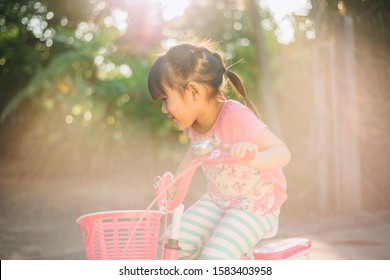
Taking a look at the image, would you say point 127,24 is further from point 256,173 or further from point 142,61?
point 256,173

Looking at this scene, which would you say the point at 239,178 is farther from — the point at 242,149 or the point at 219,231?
the point at 242,149

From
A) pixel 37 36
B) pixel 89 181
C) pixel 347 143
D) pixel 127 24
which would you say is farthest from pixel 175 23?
pixel 347 143

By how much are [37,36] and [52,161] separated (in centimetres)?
156

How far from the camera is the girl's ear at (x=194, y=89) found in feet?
7.36

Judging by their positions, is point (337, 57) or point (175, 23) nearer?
point (337, 57)

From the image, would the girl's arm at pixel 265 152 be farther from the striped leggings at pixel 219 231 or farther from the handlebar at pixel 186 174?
the striped leggings at pixel 219 231

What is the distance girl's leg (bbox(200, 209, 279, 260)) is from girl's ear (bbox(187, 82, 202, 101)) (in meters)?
0.47

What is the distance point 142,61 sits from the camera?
261 inches

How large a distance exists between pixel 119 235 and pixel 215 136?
24.9 inches

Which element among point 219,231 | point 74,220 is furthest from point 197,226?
point 74,220

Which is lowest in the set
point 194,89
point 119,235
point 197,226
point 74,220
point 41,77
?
point 119,235

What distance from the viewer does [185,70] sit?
7.34ft

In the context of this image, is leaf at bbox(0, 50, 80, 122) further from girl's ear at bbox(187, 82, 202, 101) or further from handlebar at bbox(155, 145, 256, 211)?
handlebar at bbox(155, 145, 256, 211)

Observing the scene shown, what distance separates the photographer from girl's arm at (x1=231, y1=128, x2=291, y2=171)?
1873mm
